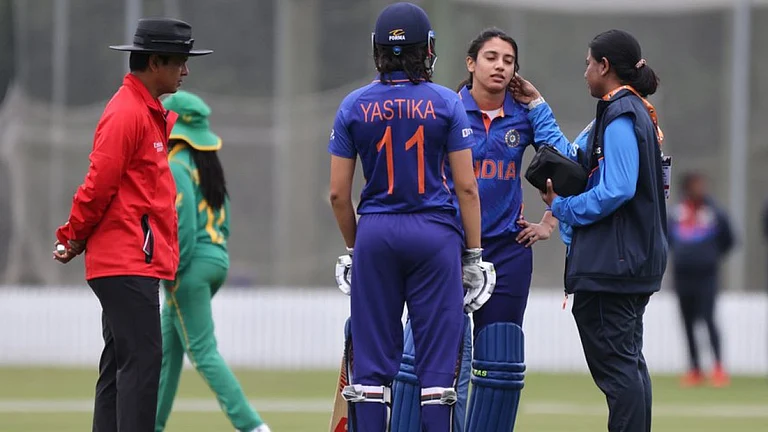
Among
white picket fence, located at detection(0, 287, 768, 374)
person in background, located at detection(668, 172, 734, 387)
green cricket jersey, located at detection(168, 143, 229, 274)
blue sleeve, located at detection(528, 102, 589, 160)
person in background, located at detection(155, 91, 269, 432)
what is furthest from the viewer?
white picket fence, located at detection(0, 287, 768, 374)

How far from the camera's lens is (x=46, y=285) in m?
15.8

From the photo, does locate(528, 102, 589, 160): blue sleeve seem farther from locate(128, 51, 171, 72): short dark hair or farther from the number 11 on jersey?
locate(128, 51, 171, 72): short dark hair

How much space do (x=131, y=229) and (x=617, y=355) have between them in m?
2.34

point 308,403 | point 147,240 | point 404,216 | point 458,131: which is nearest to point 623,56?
point 458,131

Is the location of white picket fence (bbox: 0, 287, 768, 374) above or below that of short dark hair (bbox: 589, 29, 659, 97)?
below

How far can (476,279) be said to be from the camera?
695cm

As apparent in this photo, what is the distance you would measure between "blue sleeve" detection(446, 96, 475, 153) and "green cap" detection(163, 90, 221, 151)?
2262 millimetres

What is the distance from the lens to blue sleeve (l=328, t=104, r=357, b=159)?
6.72m

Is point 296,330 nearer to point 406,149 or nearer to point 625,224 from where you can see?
point 625,224

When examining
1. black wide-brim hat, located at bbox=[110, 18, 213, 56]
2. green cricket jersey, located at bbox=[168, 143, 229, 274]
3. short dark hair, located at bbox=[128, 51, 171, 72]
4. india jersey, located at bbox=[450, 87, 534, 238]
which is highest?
black wide-brim hat, located at bbox=[110, 18, 213, 56]

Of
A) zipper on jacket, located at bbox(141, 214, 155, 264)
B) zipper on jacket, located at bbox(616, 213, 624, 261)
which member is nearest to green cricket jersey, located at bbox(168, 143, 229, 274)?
zipper on jacket, located at bbox(141, 214, 155, 264)

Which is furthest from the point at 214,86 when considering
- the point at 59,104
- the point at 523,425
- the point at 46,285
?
the point at 523,425

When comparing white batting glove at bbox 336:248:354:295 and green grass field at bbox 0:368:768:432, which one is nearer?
white batting glove at bbox 336:248:354:295

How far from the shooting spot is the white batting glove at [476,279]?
22.7ft
